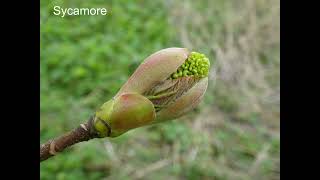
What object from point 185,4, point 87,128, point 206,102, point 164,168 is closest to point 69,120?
point 164,168

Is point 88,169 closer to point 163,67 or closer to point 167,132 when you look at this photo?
point 167,132

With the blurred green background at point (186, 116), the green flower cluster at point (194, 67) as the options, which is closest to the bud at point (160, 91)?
the green flower cluster at point (194, 67)

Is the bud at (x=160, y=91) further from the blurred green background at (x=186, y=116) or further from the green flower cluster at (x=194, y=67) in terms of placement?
the blurred green background at (x=186, y=116)

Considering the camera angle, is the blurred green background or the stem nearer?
the stem

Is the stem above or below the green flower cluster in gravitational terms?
below

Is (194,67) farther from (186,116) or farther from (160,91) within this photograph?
(186,116)

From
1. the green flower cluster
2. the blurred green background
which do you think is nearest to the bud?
the green flower cluster

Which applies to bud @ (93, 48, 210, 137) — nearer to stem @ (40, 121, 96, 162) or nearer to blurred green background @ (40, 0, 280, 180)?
stem @ (40, 121, 96, 162)

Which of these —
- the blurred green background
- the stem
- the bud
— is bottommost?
the blurred green background
